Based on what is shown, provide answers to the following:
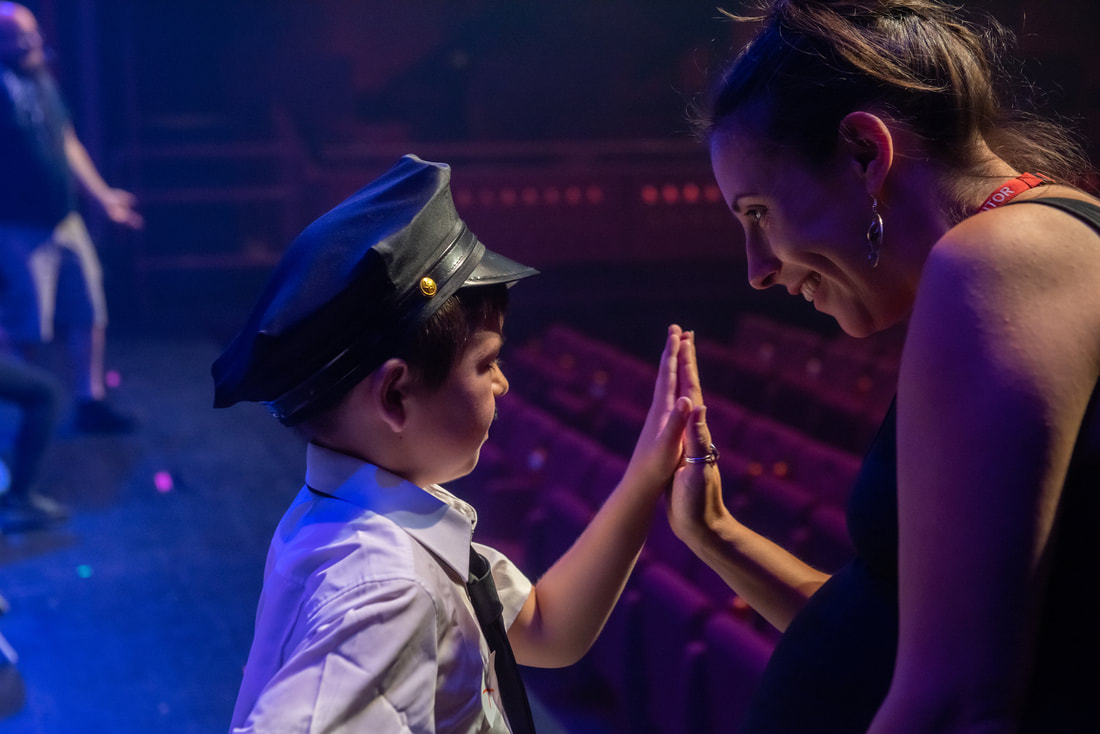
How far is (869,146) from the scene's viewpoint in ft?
2.87

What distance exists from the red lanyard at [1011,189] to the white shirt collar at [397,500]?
0.58 metres

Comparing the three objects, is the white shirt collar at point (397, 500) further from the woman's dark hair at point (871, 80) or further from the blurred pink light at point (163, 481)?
the blurred pink light at point (163, 481)

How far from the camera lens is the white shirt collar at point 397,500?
3.08 feet

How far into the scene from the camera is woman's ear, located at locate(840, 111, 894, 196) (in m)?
0.85

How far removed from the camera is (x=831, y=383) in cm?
523

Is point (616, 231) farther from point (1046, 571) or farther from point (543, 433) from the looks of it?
point (1046, 571)

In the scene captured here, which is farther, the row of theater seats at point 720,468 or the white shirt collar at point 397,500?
the row of theater seats at point 720,468

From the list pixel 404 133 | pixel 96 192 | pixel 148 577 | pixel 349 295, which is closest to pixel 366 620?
pixel 349 295

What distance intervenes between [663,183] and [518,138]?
186cm

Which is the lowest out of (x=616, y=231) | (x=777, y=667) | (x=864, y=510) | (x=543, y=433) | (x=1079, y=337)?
(x=616, y=231)

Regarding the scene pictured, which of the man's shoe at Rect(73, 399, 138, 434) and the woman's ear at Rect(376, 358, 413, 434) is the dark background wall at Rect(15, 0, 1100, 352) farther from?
the woman's ear at Rect(376, 358, 413, 434)

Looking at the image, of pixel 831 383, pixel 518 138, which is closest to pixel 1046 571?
pixel 831 383

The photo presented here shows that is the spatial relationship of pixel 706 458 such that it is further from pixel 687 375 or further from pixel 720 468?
pixel 720 468

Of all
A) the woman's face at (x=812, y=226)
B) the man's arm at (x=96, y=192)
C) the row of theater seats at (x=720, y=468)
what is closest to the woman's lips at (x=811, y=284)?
the woman's face at (x=812, y=226)
